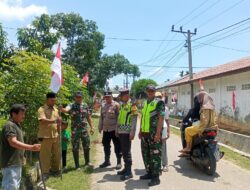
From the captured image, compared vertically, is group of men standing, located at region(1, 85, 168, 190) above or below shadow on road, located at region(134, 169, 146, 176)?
above

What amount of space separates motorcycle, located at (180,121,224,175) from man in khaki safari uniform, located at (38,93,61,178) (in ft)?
10.2

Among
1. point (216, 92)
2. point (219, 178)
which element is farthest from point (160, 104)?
point (216, 92)

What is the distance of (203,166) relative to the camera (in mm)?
7707

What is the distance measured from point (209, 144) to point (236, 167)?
1518 millimetres

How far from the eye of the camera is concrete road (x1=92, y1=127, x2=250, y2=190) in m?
6.66

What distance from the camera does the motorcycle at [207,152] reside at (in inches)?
293

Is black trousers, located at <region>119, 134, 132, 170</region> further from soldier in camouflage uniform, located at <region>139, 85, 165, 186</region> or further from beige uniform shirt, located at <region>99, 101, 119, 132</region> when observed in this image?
beige uniform shirt, located at <region>99, 101, 119, 132</region>

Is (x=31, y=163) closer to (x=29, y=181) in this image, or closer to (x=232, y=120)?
(x=29, y=181)

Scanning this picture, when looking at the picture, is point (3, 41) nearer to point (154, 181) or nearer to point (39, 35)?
point (39, 35)

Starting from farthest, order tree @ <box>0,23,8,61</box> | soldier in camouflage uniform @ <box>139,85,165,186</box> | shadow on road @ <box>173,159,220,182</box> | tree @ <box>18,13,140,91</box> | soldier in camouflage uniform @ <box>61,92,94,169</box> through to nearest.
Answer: tree @ <box>18,13,140,91</box>
tree @ <box>0,23,8,61</box>
soldier in camouflage uniform @ <box>61,92,94,169</box>
shadow on road @ <box>173,159,220,182</box>
soldier in camouflage uniform @ <box>139,85,165,186</box>

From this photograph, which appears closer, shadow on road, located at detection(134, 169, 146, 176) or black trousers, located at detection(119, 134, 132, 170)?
black trousers, located at detection(119, 134, 132, 170)

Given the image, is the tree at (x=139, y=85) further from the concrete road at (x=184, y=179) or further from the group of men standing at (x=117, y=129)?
the group of men standing at (x=117, y=129)

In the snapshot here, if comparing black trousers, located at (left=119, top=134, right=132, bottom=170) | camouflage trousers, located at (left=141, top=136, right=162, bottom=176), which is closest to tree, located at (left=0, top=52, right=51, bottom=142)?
black trousers, located at (left=119, top=134, right=132, bottom=170)

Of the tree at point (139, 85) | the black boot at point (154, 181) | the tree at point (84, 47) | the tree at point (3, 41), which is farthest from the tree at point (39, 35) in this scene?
the tree at point (139, 85)
